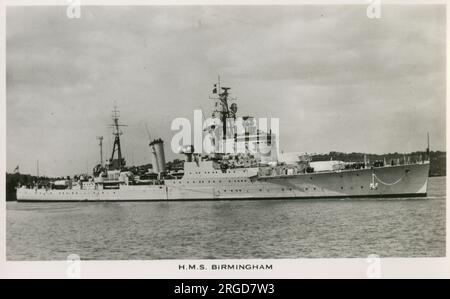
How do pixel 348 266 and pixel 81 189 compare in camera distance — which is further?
pixel 81 189

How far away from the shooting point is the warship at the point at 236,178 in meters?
23.7

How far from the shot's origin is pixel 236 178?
86.7ft

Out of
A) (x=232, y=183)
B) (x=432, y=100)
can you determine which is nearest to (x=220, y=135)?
(x=232, y=183)

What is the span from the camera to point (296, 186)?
25.7 meters

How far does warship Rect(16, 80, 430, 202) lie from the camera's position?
23688mm

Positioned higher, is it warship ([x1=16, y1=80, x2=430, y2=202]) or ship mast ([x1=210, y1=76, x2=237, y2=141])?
ship mast ([x1=210, y1=76, x2=237, y2=141])

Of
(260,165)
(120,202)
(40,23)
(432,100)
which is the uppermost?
(40,23)

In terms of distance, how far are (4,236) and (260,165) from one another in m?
16.0

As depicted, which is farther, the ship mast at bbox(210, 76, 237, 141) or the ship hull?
the ship hull

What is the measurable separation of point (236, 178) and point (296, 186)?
307 centimetres

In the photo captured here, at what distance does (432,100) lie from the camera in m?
12.7

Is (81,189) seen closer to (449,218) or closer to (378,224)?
(378,224)

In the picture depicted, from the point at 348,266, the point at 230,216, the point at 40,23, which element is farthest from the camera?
the point at 230,216

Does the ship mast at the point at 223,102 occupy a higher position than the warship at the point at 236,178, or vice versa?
the ship mast at the point at 223,102
